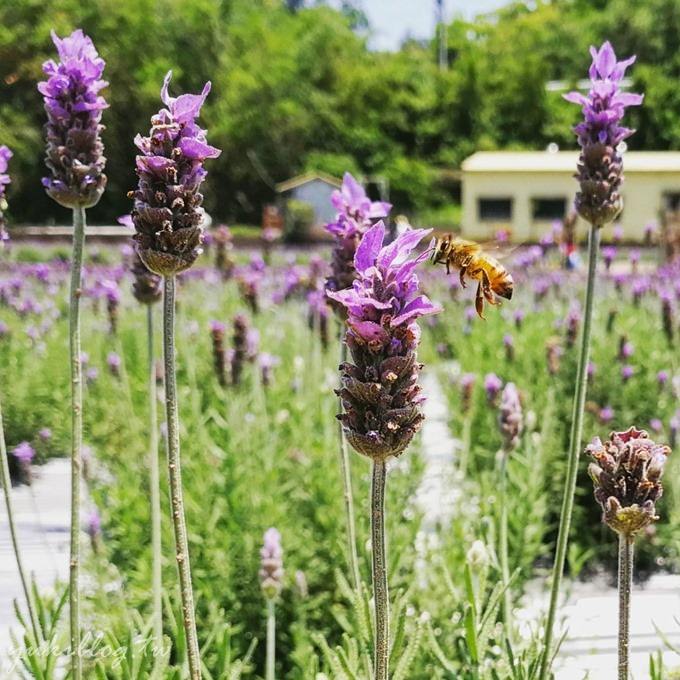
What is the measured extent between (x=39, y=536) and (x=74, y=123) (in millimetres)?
3343

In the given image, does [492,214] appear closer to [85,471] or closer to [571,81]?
[571,81]

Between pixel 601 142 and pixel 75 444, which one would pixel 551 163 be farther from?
pixel 75 444

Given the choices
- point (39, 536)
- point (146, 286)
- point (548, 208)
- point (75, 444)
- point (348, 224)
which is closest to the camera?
point (75, 444)

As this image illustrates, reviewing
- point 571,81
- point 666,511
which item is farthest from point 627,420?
point 571,81

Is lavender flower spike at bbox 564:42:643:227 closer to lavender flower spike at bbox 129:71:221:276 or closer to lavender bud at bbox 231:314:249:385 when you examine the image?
lavender flower spike at bbox 129:71:221:276

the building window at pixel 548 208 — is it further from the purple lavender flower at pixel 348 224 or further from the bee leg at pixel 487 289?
Result: the bee leg at pixel 487 289

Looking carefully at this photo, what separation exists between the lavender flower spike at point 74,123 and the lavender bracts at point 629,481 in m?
1.15

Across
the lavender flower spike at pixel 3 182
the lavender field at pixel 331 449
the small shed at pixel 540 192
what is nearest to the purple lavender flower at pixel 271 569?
the lavender field at pixel 331 449

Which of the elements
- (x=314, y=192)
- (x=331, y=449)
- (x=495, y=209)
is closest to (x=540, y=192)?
(x=495, y=209)

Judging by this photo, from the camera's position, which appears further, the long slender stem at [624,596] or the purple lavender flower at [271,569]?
the purple lavender flower at [271,569]

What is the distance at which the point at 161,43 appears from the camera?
119 ft

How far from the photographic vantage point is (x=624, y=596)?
1.54 meters

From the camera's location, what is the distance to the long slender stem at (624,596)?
154 centimetres

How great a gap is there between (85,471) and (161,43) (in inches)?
1389
